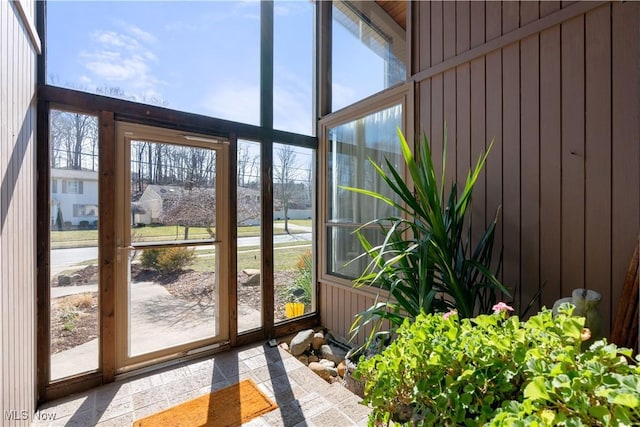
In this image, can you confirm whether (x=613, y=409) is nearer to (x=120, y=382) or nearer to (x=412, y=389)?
(x=412, y=389)

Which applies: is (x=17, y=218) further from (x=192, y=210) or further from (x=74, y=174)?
(x=192, y=210)

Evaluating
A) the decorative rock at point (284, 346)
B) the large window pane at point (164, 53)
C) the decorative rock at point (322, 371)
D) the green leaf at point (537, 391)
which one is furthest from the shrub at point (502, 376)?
the large window pane at point (164, 53)

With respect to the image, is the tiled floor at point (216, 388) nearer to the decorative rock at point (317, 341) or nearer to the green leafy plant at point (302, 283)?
the decorative rock at point (317, 341)

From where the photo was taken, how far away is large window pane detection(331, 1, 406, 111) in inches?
106

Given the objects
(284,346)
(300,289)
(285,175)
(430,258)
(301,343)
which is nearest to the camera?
(430,258)

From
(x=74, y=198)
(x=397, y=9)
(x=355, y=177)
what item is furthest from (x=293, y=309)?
(x=397, y=9)

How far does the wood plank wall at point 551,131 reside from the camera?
152cm

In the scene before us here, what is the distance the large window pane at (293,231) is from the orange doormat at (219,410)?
1.03 metres

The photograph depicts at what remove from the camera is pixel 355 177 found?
117 inches

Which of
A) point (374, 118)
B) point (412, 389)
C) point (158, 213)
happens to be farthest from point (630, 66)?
point (158, 213)

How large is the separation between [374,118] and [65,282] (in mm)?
2829

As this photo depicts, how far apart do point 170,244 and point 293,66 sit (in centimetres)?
220

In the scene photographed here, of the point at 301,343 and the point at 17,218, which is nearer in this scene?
→ the point at 17,218

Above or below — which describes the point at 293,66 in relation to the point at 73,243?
above
